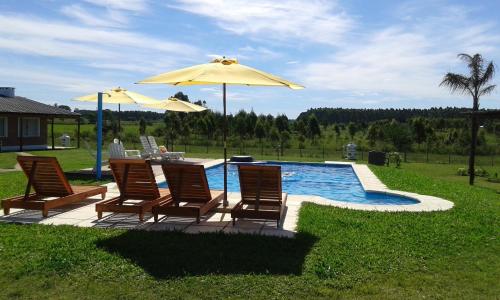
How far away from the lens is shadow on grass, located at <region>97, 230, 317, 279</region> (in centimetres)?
476

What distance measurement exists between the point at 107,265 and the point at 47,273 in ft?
1.95

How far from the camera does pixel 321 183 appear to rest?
15086mm

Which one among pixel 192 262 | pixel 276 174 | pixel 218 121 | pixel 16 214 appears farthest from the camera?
pixel 218 121

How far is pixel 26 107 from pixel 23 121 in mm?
859

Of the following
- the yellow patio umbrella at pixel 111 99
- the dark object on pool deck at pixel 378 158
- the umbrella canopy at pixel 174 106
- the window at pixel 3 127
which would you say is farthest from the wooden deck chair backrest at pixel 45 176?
the window at pixel 3 127

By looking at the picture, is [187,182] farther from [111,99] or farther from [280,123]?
[280,123]

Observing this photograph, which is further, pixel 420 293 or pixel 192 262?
pixel 192 262

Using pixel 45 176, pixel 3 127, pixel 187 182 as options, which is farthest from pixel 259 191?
pixel 3 127

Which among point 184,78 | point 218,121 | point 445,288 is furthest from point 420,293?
point 218,121

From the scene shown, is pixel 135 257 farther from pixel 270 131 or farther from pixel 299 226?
pixel 270 131

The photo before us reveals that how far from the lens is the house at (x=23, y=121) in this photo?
2475 centimetres

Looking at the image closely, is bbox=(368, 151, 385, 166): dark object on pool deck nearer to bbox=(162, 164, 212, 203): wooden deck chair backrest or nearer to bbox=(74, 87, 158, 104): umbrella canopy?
bbox=(74, 87, 158, 104): umbrella canopy

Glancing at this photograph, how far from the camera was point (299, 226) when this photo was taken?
6672 millimetres

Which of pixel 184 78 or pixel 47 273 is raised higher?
pixel 184 78
